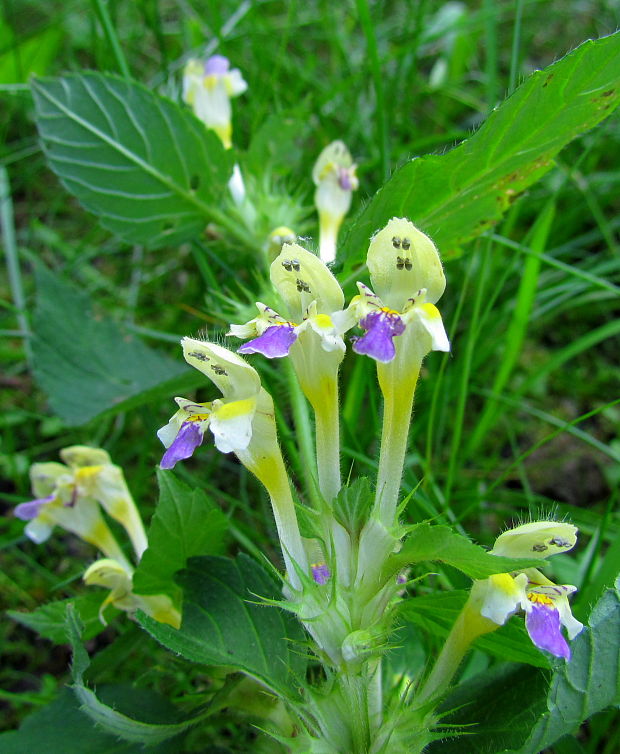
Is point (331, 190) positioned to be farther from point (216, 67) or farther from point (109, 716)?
point (109, 716)

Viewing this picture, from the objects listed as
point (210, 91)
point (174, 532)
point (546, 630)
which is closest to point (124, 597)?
point (174, 532)

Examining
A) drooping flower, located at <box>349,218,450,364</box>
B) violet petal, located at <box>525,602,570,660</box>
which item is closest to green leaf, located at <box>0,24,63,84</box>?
drooping flower, located at <box>349,218,450,364</box>

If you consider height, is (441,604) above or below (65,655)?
above

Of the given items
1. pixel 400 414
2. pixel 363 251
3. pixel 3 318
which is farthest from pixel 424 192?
pixel 3 318

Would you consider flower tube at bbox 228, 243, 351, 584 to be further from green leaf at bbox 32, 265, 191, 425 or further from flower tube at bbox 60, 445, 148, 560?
green leaf at bbox 32, 265, 191, 425

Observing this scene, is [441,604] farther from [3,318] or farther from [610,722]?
[3,318]

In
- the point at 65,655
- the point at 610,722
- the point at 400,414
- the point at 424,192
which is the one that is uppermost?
the point at 424,192

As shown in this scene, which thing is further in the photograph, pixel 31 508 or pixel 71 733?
pixel 31 508
